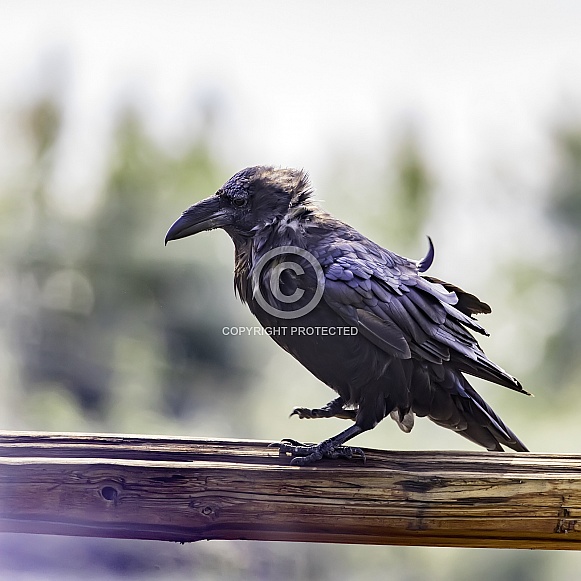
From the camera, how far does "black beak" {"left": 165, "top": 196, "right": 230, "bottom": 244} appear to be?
3.83ft

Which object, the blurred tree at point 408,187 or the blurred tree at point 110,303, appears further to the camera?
the blurred tree at point 408,187

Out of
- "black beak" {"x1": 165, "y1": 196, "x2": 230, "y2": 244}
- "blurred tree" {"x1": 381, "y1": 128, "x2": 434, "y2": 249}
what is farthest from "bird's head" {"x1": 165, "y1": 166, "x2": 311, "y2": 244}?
"blurred tree" {"x1": 381, "y1": 128, "x2": 434, "y2": 249}

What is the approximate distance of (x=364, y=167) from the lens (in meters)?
2.18

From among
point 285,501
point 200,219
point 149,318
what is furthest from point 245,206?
point 149,318

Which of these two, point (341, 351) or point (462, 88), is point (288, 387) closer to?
point (341, 351)

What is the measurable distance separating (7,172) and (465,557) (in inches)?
69.0

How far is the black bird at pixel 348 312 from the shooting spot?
1088mm

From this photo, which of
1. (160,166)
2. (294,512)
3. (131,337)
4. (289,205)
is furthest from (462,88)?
(294,512)

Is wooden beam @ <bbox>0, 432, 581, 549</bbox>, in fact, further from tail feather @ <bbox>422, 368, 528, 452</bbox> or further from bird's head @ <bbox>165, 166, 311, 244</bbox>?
bird's head @ <bbox>165, 166, 311, 244</bbox>

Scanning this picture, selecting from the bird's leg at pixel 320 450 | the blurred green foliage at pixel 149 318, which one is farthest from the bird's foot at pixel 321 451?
the blurred green foliage at pixel 149 318

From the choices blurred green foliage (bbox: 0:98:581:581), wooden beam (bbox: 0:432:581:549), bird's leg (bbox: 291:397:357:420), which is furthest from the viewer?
blurred green foliage (bbox: 0:98:581:581)

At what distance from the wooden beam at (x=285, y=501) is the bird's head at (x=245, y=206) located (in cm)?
40

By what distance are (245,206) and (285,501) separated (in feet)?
1.65

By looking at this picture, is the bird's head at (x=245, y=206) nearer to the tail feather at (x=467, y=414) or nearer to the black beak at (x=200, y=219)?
the black beak at (x=200, y=219)
